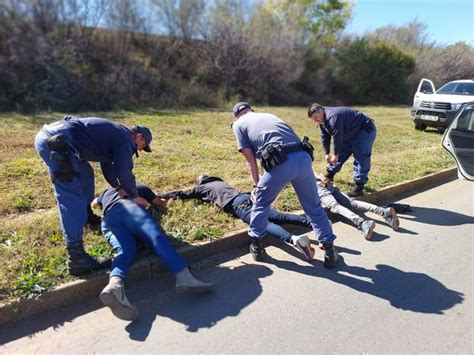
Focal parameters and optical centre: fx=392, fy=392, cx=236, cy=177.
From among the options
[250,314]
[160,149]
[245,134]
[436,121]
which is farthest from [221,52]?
[250,314]

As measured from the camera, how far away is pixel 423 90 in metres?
14.0

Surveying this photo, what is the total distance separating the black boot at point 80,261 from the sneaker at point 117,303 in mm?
524

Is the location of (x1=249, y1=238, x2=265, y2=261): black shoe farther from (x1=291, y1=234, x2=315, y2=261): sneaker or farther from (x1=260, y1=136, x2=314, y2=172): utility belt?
(x1=260, y1=136, x2=314, y2=172): utility belt

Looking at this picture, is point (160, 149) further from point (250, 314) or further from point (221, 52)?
point (221, 52)

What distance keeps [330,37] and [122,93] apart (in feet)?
57.4

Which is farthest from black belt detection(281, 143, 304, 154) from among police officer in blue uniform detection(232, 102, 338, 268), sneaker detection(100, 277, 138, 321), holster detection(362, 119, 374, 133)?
holster detection(362, 119, 374, 133)

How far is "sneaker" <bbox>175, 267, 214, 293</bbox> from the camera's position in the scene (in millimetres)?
3209

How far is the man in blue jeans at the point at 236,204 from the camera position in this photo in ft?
13.6

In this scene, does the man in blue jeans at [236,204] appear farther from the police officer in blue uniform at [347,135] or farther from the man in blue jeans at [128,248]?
the police officer in blue uniform at [347,135]

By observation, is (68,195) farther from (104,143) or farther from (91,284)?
(91,284)

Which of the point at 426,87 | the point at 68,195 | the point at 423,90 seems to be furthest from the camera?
the point at 426,87

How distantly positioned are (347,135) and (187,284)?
346 centimetres

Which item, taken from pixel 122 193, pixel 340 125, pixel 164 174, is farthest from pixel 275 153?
pixel 164 174

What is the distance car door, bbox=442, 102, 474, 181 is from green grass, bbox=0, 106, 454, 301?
1.43 metres
